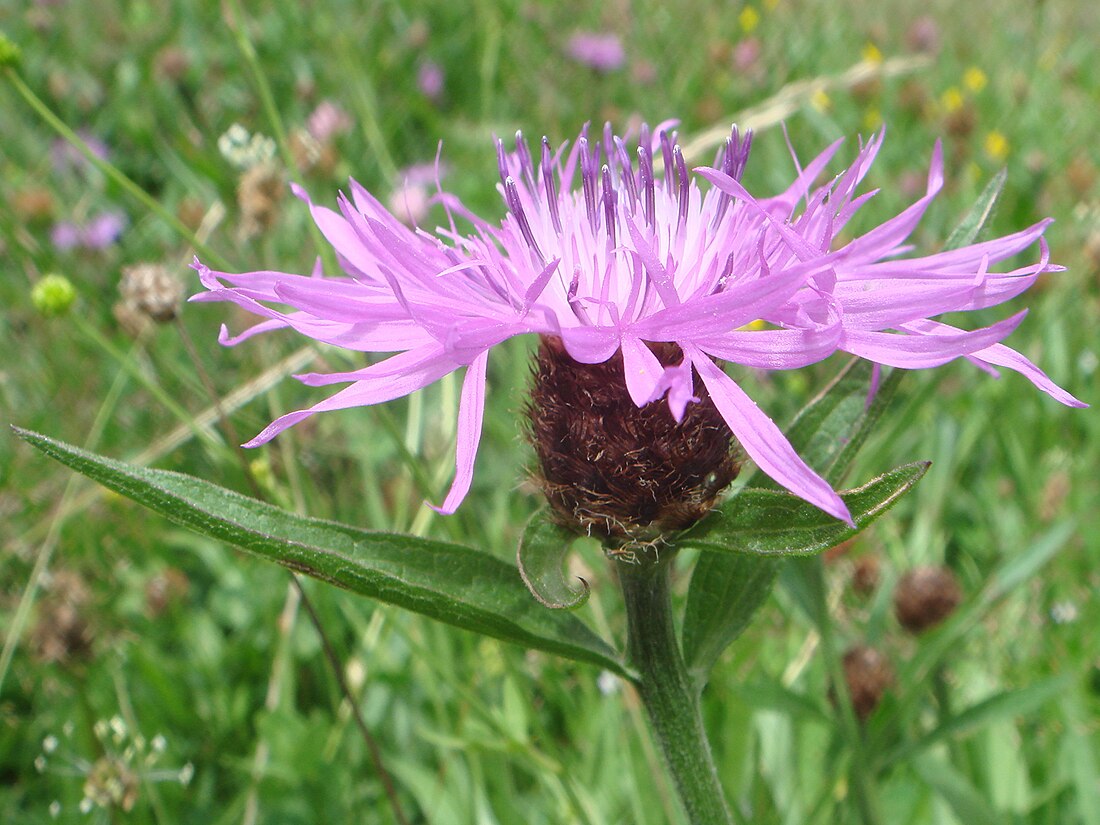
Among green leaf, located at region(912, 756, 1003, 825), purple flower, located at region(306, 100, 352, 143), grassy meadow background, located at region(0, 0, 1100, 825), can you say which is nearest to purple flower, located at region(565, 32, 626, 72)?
grassy meadow background, located at region(0, 0, 1100, 825)

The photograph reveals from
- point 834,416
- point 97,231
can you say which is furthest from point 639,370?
point 97,231

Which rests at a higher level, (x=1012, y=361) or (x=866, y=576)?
(x=866, y=576)

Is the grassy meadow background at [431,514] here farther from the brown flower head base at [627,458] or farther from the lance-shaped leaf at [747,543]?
the lance-shaped leaf at [747,543]

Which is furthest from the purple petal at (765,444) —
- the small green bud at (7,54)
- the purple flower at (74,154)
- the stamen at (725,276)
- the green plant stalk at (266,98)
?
the purple flower at (74,154)

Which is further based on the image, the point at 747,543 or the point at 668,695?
the point at 668,695

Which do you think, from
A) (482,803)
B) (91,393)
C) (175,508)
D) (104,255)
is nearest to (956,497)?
(482,803)

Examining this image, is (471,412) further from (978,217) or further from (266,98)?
(266,98)

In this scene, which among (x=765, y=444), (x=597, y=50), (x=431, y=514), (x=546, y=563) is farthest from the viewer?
(x=597, y=50)

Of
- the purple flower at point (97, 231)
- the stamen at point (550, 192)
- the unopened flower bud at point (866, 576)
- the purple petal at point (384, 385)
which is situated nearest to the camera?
the purple petal at point (384, 385)
